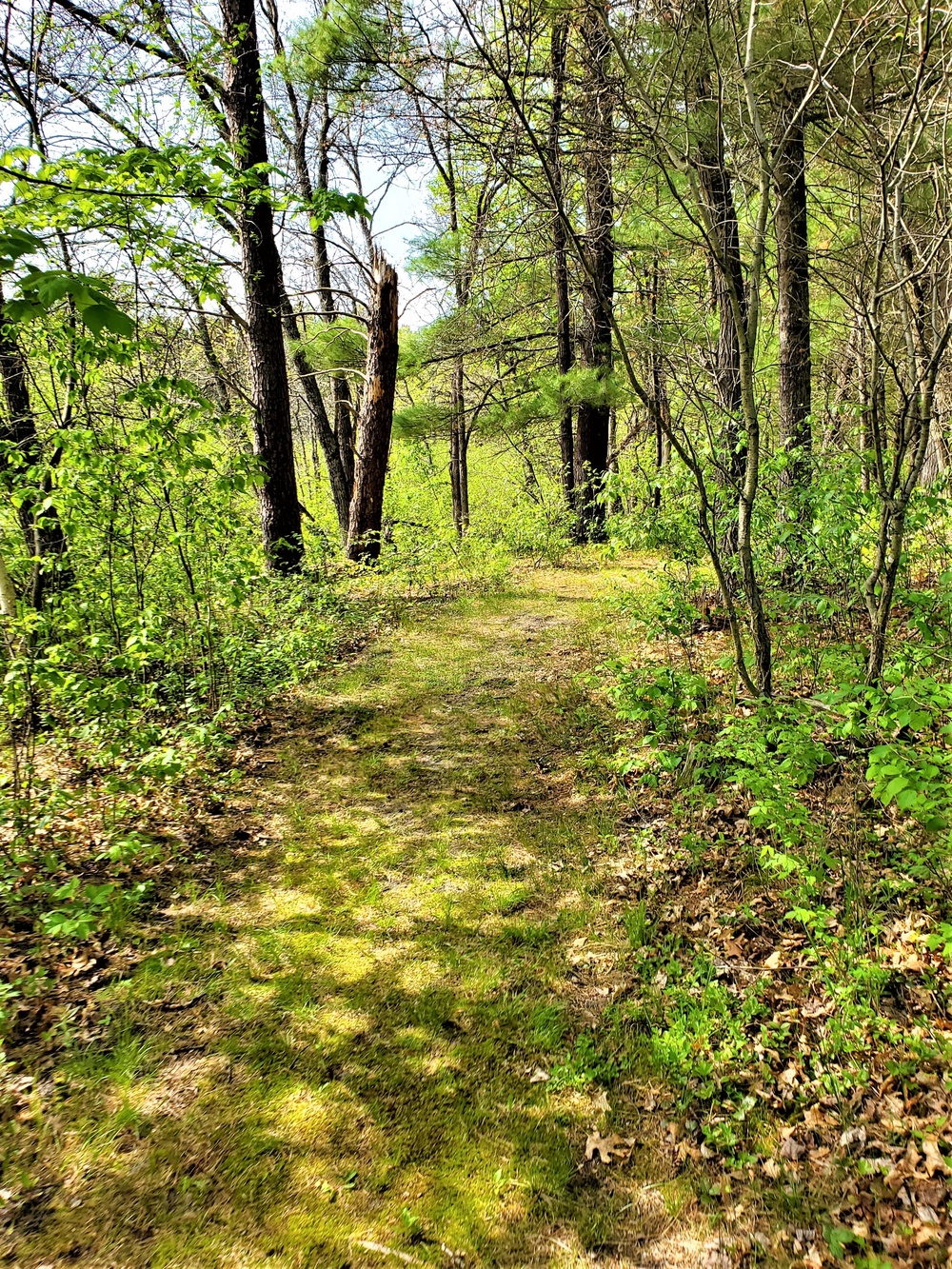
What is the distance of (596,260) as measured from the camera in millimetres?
7430

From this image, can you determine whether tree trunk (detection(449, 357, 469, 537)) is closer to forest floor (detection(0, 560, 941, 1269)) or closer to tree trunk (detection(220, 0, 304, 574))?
tree trunk (detection(220, 0, 304, 574))

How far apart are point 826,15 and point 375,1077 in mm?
6539

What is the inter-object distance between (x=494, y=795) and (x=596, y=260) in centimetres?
644

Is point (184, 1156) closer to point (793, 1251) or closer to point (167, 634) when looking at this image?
point (793, 1251)

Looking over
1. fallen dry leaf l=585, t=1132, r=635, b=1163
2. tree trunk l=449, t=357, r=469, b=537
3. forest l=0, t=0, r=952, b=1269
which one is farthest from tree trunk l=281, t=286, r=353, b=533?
fallen dry leaf l=585, t=1132, r=635, b=1163

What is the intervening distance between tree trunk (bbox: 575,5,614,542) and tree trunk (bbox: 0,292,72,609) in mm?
3252

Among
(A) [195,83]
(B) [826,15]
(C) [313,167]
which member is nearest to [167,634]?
(A) [195,83]

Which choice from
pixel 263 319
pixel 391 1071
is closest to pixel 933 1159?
pixel 391 1071

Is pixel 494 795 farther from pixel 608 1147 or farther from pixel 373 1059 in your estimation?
pixel 608 1147

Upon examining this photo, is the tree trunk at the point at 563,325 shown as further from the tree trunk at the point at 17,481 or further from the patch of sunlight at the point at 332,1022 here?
the patch of sunlight at the point at 332,1022

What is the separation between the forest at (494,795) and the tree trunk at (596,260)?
87 mm

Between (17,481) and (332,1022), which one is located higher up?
(17,481)

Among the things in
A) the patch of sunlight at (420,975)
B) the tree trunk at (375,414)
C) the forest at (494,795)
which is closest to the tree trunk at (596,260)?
the forest at (494,795)

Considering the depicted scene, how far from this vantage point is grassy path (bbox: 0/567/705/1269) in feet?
5.99
